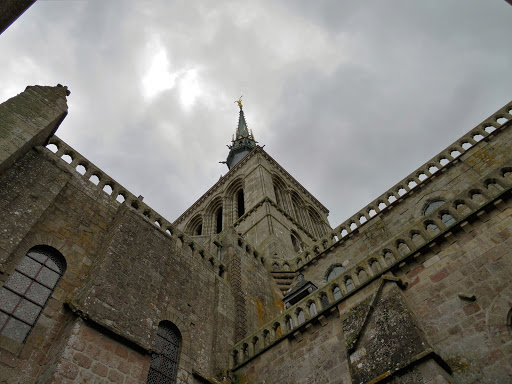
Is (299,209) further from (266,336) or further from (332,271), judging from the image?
(266,336)

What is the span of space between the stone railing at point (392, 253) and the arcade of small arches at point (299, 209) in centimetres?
1554

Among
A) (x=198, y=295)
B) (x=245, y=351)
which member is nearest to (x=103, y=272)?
(x=198, y=295)

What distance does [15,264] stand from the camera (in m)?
6.85

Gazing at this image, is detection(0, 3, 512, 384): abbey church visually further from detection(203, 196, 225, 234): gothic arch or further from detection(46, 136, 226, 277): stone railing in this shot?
detection(203, 196, 225, 234): gothic arch

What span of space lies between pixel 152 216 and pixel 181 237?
1.03 m

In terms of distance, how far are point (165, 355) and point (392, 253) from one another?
5424 mm

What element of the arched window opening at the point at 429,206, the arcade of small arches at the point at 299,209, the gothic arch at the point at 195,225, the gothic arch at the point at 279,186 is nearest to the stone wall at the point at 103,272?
the arched window opening at the point at 429,206

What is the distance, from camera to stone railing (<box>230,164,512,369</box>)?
297 inches

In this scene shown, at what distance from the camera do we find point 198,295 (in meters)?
10.0

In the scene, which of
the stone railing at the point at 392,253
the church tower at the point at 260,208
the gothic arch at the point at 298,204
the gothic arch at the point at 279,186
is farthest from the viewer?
the gothic arch at the point at 298,204

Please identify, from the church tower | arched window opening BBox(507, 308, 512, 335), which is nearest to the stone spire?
the church tower

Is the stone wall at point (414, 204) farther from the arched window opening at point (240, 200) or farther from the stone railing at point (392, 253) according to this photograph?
the arched window opening at point (240, 200)

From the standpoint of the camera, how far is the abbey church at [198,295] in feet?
20.0

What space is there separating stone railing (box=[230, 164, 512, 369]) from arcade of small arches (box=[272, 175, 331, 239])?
15540 millimetres
